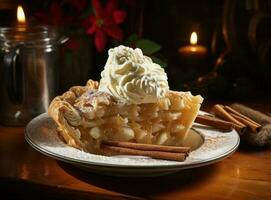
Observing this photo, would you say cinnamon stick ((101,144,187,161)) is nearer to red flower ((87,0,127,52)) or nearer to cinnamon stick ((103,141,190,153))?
cinnamon stick ((103,141,190,153))

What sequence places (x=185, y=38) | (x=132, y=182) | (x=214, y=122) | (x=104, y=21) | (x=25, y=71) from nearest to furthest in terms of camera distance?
(x=132, y=182), (x=214, y=122), (x=25, y=71), (x=104, y=21), (x=185, y=38)

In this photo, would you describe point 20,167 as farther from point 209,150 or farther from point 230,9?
point 230,9

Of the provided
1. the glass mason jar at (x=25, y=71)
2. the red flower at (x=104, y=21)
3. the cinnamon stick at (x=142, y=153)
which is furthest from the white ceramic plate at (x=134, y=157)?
the red flower at (x=104, y=21)

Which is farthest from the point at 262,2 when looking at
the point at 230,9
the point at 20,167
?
the point at 20,167

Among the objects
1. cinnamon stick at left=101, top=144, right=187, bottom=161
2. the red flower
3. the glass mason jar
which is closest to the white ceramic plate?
cinnamon stick at left=101, top=144, right=187, bottom=161

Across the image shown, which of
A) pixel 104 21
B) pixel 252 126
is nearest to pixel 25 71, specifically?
pixel 104 21

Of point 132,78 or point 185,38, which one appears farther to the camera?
point 185,38

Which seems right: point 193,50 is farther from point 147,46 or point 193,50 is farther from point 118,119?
point 118,119

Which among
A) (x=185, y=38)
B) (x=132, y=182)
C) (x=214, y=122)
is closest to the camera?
(x=132, y=182)
